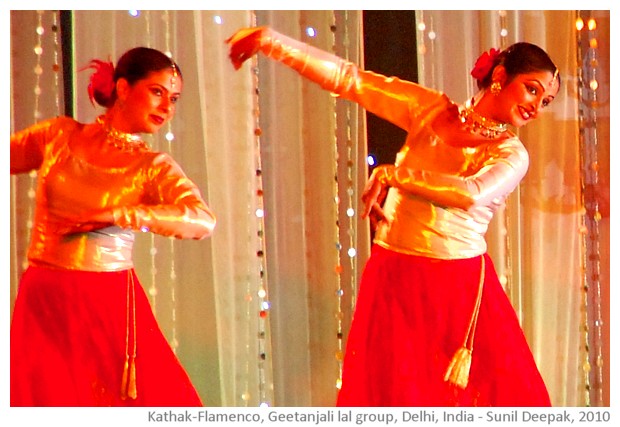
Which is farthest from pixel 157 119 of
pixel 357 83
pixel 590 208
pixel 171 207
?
pixel 590 208

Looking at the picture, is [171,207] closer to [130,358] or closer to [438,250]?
[130,358]

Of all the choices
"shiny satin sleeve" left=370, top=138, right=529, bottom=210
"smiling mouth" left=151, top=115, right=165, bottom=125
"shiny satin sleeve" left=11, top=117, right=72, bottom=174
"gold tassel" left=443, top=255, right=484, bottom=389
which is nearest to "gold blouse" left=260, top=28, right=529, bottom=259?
"shiny satin sleeve" left=370, top=138, right=529, bottom=210

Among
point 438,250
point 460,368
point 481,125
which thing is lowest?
point 460,368

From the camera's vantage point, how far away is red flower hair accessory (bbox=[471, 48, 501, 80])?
1794 millimetres

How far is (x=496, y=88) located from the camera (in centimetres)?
178

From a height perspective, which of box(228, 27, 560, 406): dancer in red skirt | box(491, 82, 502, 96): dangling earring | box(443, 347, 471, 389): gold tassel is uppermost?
box(491, 82, 502, 96): dangling earring

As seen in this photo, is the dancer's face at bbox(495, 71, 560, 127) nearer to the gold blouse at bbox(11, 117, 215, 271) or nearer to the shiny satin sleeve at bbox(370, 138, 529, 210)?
the shiny satin sleeve at bbox(370, 138, 529, 210)

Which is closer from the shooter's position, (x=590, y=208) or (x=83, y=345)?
(x=83, y=345)

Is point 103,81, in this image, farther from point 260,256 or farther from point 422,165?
point 422,165

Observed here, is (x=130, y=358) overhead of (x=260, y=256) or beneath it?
beneath

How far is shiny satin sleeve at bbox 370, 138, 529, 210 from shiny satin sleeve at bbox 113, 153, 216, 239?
0.37 metres

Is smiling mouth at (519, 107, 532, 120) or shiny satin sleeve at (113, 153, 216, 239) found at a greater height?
smiling mouth at (519, 107, 532, 120)

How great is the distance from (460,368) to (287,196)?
52 centimetres
